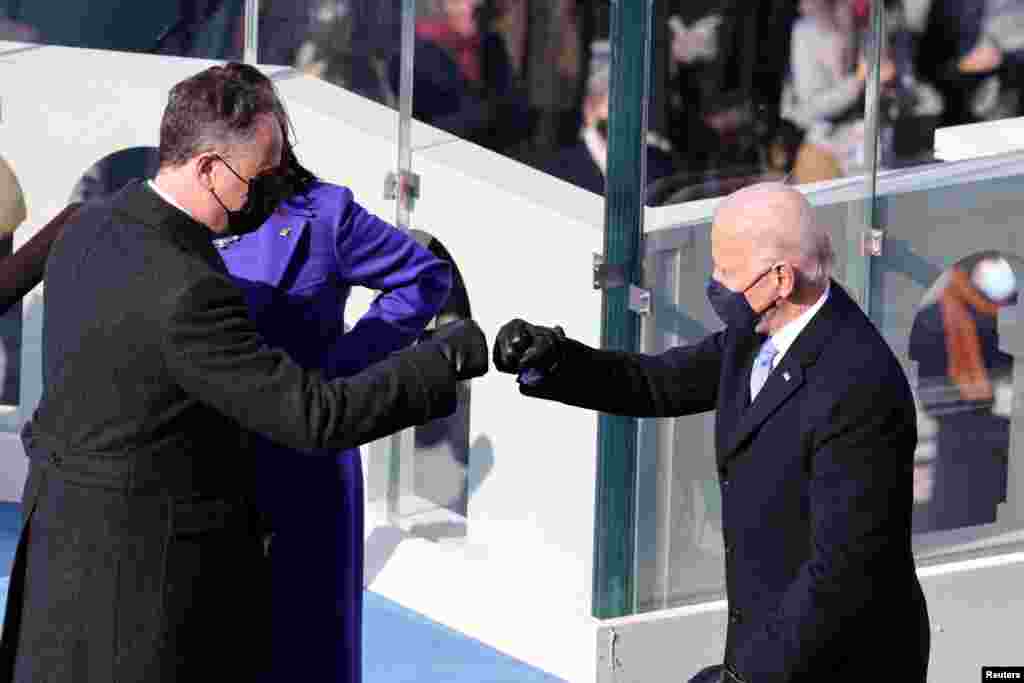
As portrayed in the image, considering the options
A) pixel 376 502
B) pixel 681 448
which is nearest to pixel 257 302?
pixel 681 448

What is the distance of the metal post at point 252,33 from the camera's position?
7.96m

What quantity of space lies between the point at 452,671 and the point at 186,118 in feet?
9.93

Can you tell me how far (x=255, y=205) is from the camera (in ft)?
12.9

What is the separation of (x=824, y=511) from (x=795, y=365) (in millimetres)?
273

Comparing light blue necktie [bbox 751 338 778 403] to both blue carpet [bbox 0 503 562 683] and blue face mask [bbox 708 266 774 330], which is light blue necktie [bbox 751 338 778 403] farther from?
blue carpet [bbox 0 503 562 683]

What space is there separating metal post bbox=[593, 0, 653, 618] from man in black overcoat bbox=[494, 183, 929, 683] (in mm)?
1936

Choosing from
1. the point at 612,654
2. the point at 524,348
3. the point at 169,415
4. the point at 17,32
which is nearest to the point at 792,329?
the point at 524,348

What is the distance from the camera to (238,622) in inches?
151

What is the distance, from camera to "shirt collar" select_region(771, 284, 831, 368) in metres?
3.86

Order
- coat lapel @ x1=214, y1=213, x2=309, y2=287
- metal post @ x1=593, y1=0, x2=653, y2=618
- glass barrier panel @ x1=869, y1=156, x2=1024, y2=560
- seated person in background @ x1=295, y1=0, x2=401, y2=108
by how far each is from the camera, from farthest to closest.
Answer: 1. seated person in background @ x1=295, y1=0, x2=401, y2=108
2. glass barrier panel @ x1=869, y1=156, x2=1024, y2=560
3. metal post @ x1=593, y1=0, x2=653, y2=618
4. coat lapel @ x1=214, y1=213, x2=309, y2=287

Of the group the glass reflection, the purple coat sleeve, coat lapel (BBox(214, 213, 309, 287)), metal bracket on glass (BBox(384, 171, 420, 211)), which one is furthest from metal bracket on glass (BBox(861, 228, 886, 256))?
coat lapel (BBox(214, 213, 309, 287))

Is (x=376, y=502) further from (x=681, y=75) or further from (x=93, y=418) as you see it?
(x=93, y=418)

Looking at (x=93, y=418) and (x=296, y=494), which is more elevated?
(x=93, y=418)

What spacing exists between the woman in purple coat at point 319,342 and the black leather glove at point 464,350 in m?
0.80
